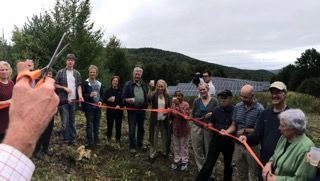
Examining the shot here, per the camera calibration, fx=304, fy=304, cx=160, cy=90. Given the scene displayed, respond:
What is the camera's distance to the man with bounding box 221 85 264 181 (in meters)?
4.89

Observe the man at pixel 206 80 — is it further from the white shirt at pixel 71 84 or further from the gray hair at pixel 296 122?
the gray hair at pixel 296 122

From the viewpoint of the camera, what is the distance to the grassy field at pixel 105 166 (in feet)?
18.9

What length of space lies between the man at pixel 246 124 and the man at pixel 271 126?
0.74 m

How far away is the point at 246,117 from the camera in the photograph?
4.96m

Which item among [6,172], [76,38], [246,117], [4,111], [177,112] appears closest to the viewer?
[6,172]

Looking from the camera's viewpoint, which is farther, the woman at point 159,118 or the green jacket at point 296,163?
the woman at point 159,118

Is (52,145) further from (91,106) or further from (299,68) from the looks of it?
(299,68)

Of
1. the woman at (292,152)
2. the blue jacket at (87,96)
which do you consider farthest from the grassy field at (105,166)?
the woman at (292,152)

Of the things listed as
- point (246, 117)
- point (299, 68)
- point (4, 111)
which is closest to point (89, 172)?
point (4, 111)

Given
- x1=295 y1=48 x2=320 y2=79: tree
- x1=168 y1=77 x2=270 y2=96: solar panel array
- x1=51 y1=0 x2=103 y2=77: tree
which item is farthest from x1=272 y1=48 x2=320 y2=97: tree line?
x1=51 y1=0 x2=103 y2=77: tree

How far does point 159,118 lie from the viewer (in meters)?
6.76

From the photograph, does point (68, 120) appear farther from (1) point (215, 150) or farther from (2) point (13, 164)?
(2) point (13, 164)

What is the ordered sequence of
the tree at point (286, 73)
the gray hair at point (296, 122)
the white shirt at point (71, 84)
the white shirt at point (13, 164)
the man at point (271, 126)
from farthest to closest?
the tree at point (286, 73) < the white shirt at point (71, 84) < the man at point (271, 126) < the gray hair at point (296, 122) < the white shirt at point (13, 164)

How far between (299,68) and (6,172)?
57574 mm
